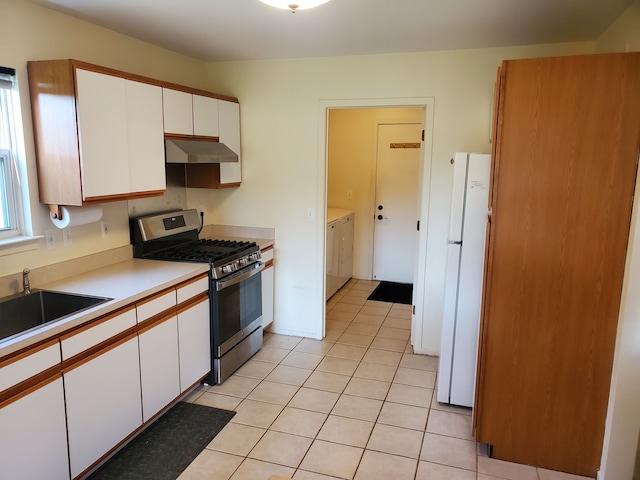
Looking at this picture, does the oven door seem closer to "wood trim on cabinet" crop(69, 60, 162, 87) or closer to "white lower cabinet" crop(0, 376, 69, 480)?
"white lower cabinet" crop(0, 376, 69, 480)

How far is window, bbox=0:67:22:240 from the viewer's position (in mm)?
2373

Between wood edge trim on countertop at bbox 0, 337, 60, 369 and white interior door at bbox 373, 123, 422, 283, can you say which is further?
white interior door at bbox 373, 123, 422, 283

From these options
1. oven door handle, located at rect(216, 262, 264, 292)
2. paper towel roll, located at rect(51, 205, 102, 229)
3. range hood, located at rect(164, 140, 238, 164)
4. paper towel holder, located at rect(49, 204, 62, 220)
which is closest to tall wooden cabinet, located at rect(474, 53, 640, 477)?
oven door handle, located at rect(216, 262, 264, 292)

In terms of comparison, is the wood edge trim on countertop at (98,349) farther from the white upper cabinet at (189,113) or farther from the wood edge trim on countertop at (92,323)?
the white upper cabinet at (189,113)

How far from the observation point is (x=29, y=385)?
183cm

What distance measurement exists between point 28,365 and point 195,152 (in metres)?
1.78

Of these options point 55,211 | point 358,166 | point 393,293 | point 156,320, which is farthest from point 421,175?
point 55,211

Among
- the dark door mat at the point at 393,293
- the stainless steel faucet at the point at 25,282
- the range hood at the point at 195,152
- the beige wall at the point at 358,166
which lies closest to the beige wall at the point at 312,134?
the range hood at the point at 195,152

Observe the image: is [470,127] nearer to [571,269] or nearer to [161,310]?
[571,269]

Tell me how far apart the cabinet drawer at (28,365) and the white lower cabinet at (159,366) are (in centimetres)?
56

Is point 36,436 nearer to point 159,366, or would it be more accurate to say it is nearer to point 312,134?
point 159,366

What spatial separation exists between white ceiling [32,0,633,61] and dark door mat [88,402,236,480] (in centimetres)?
246

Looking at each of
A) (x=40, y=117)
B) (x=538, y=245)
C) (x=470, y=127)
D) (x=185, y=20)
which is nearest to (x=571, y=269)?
(x=538, y=245)

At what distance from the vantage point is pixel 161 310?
263cm
